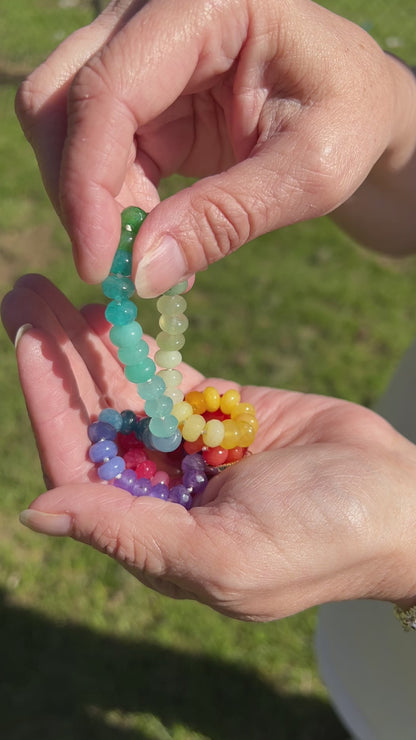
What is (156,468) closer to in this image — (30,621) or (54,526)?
(54,526)

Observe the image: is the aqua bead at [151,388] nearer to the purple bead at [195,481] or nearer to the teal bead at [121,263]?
the purple bead at [195,481]

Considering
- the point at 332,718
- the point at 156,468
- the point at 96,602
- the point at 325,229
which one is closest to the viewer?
the point at 156,468

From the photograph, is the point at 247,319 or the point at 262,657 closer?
the point at 262,657

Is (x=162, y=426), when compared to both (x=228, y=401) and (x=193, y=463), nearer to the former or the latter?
(x=193, y=463)

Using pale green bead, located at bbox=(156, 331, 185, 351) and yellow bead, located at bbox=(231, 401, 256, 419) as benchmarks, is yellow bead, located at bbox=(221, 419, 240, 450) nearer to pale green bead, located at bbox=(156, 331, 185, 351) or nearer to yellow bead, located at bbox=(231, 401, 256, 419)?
yellow bead, located at bbox=(231, 401, 256, 419)

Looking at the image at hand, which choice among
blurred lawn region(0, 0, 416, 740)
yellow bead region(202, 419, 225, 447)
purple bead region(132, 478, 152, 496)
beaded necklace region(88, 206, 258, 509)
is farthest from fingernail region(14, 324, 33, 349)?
blurred lawn region(0, 0, 416, 740)

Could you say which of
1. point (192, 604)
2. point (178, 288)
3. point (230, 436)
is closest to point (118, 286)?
point (178, 288)

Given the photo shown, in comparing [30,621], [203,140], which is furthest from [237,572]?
[30,621]
